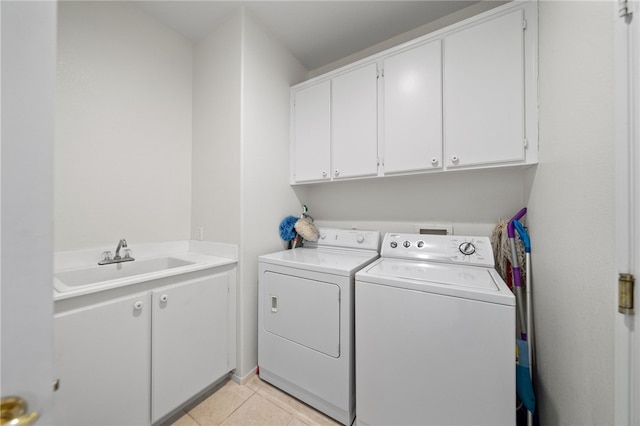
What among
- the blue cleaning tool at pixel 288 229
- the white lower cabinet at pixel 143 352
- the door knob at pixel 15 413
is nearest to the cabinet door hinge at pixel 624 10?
the door knob at pixel 15 413

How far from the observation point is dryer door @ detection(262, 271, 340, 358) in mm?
1354

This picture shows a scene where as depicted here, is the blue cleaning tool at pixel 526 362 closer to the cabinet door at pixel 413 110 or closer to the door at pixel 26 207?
the cabinet door at pixel 413 110

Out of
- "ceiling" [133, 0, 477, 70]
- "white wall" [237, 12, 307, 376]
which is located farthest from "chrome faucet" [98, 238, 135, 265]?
"ceiling" [133, 0, 477, 70]

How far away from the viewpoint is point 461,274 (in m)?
1.27

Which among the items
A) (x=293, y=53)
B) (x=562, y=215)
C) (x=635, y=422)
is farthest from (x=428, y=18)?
(x=635, y=422)

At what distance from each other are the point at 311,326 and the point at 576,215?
1394 mm

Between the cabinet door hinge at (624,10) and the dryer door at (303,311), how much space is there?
57.1 inches

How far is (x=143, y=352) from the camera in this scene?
1.22 meters

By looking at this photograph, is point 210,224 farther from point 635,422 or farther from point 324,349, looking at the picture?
point 635,422

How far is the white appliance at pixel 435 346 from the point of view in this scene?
98cm

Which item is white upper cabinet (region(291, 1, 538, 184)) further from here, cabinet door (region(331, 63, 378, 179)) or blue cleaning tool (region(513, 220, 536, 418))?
blue cleaning tool (region(513, 220, 536, 418))

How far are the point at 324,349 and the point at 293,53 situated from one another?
102 inches

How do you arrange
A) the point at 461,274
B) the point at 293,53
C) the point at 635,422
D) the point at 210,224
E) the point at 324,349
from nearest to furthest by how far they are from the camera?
the point at 635,422
the point at 461,274
the point at 324,349
the point at 210,224
the point at 293,53

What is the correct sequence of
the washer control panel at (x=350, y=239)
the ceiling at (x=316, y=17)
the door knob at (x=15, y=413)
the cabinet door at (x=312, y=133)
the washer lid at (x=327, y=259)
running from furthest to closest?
the cabinet door at (x=312, y=133), the washer control panel at (x=350, y=239), the ceiling at (x=316, y=17), the washer lid at (x=327, y=259), the door knob at (x=15, y=413)
